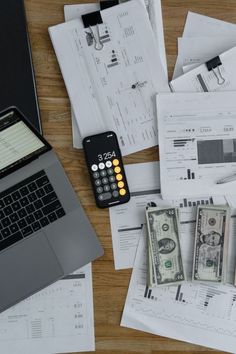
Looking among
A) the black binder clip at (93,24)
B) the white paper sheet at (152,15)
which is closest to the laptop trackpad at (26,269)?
the white paper sheet at (152,15)

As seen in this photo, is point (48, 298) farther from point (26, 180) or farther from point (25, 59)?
point (25, 59)

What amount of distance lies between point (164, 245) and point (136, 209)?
82 millimetres

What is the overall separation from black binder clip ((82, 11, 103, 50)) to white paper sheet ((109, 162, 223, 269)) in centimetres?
23

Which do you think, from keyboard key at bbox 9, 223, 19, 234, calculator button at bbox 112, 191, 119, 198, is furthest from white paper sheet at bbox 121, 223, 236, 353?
keyboard key at bbox 9, 223, 19, 234

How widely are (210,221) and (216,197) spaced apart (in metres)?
0.05

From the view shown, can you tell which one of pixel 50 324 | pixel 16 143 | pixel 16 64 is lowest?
pixel 50 324

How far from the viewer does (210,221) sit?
0.92m

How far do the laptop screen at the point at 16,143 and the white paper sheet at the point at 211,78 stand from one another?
27 centimetres

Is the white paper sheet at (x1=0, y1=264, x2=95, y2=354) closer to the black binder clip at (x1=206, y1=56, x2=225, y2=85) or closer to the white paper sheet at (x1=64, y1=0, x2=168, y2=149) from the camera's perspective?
the white paper sheet at (x1=64, y1=0, x2=168, y2=149)

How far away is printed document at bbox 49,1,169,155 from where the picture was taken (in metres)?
0.93

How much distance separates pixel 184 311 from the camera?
92cm

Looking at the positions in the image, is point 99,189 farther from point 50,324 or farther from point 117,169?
point 50,324

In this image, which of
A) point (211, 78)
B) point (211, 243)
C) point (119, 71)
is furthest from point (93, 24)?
point (211, 243)

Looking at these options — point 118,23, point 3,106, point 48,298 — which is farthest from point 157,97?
point 48,298
